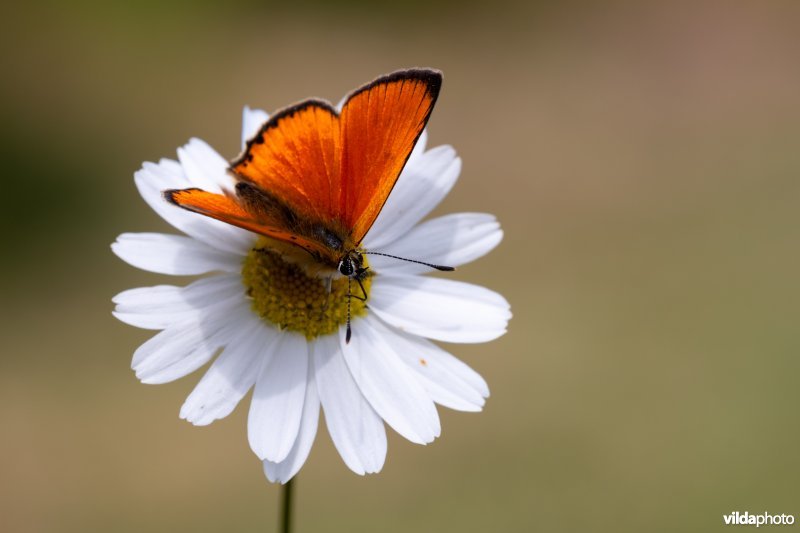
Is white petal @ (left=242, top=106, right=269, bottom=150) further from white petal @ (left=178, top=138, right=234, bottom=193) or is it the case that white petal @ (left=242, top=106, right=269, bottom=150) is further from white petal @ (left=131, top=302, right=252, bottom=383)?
white petal @ (left=131, top=302, right=252, bottom=383)

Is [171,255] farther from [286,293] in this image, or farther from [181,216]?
[286,293]

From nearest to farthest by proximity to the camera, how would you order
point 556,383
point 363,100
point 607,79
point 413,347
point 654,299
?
point 363,100 < point 413,347 < point 556,383 < point 654,299 < point 607,79

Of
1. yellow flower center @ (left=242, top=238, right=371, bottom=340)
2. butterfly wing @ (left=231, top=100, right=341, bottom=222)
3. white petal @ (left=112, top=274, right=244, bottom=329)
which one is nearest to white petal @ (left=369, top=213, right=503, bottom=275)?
yellow flower center @ (left=242, top=238, right=371, bottom=340)

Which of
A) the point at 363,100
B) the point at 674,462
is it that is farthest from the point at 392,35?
the point at 363,100

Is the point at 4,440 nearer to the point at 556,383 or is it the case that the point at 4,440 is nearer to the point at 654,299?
the point at 556,383

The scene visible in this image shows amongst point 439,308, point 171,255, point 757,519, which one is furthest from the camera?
point 757,519

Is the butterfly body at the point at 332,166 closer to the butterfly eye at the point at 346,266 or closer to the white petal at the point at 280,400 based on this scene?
the butterfly eye at the point at 346,266

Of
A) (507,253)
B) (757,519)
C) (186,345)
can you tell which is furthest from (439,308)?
(507,253)
